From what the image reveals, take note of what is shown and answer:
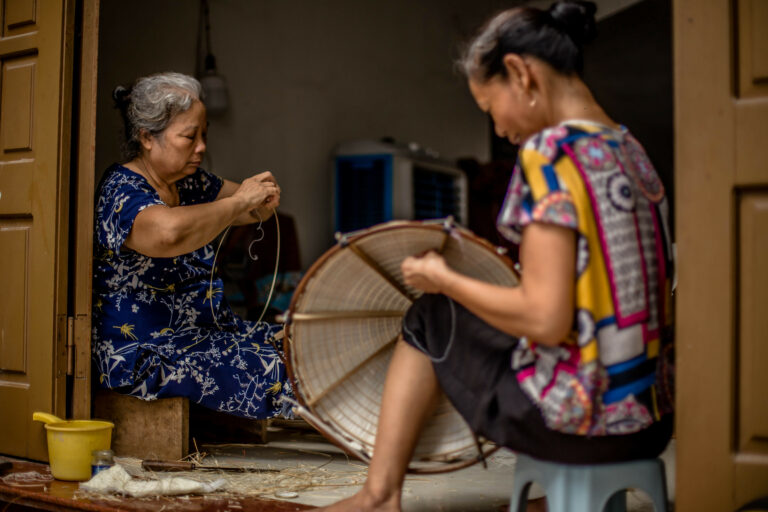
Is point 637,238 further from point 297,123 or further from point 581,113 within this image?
point 297,123

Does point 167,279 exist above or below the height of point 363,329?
above

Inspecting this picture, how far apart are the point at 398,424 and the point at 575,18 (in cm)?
90

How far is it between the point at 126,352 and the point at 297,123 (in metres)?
3.11

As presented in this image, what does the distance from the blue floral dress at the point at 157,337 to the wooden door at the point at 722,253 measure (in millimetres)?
1530

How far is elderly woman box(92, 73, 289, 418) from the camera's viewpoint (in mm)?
2543

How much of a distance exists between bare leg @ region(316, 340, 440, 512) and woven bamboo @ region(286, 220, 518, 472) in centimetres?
10

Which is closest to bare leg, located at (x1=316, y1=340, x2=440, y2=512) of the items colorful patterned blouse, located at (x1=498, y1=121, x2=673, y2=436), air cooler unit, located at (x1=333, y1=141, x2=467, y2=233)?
colorful patterned blouse, located at (x1=498, y1=121, x2=673, y2=436)

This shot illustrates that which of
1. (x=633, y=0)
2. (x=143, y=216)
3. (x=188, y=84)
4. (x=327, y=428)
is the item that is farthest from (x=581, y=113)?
(x=633, y=0)

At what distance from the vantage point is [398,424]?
1664 mm

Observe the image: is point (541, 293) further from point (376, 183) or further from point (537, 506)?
point (376, 183)

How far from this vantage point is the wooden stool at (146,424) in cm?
Answer: 263

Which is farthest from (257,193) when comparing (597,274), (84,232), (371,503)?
(597,274)

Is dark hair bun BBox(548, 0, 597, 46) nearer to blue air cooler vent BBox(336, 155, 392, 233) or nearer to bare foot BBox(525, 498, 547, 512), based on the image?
bare foot BBox(525, 498, 547, 512)

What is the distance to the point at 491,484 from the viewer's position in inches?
94.1
